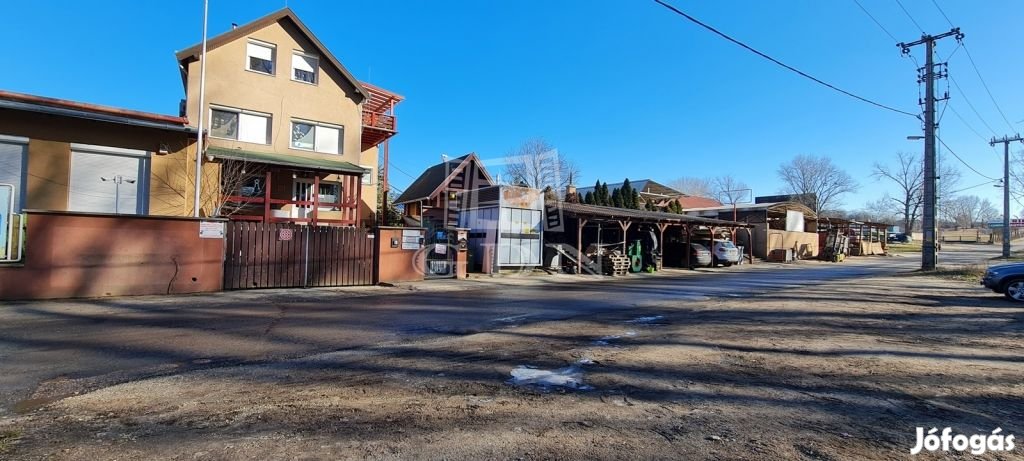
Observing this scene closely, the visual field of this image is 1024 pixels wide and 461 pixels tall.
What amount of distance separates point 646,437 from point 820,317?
787 centimetres

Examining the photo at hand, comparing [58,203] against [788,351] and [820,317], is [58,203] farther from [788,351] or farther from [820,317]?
[820,317]

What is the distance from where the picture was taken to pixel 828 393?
191 inches

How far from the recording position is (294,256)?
14781 millimetres

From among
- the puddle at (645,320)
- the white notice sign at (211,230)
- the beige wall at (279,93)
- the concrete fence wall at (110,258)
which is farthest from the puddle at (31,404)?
the beige wall at (279,93)

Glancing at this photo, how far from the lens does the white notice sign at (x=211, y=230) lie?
13.3 meters

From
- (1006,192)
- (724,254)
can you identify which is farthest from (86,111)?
(1006,192)

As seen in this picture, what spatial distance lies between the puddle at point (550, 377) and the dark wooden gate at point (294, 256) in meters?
11.1

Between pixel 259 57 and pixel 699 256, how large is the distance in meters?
24.0

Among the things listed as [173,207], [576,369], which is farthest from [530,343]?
[173,207]

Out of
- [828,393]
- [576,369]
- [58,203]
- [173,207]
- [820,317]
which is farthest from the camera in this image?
[173,207]

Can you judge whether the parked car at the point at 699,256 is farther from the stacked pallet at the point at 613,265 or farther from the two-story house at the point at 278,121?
the two-story house at the point at 278,121

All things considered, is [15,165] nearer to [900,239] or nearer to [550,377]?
[550,377]

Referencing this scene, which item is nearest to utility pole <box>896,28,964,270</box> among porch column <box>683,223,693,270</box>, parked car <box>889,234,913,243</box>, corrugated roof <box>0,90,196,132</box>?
porch column <box>683,223,693,270</box>

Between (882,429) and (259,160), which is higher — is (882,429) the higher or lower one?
the lower one
